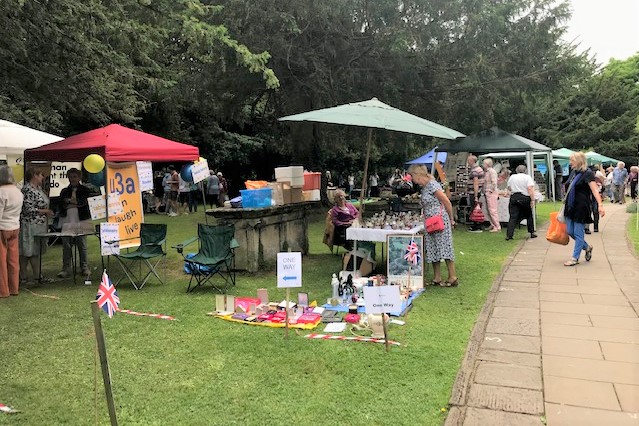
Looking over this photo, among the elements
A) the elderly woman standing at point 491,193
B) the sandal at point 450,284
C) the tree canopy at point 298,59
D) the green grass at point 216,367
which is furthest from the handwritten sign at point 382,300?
the elderly woman standing at point 491,193

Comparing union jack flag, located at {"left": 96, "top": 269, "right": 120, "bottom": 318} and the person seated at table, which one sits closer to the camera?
union jack flag, located at {"left": 96, "top": 269, "right": 120, "bottom": 318}

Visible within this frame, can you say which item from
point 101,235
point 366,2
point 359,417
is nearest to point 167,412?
point 359,417

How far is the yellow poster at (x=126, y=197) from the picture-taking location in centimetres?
867

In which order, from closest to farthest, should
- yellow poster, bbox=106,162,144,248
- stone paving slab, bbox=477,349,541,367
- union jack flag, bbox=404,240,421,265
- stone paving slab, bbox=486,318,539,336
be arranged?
1. stone paving slab, bbox=477,349,541,367
2. stone paving slab, bbox=486,318,539,336
3. union jack flag, bbox=404,240,421,265
4. yellow poster, bbox=106,162,144,248

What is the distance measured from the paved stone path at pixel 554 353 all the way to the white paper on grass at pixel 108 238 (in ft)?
15.9

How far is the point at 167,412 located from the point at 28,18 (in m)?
7.60

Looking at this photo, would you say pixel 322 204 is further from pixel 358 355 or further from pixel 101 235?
pixel 358 355

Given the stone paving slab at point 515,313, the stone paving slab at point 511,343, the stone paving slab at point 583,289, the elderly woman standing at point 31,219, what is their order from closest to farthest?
the stone paving slab at point 511,343 < the stone paving slab at point 515,313 < the stone paving slab at point 583,289 < the elderly woman standing at point 31,219

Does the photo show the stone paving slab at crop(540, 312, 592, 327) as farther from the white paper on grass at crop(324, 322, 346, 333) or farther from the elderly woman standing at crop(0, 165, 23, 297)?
the elderly woman standing at crop(0, 165, 23, 297)

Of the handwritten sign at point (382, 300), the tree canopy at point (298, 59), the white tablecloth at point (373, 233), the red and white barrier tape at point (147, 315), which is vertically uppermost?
the tree canopy at point (298, 59)

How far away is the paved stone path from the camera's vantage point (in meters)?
3.41

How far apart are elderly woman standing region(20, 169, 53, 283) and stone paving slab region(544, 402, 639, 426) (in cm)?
712

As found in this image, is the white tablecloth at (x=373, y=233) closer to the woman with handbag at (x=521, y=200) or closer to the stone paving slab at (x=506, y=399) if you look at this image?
the stone paving slab at (x=506, y=399)

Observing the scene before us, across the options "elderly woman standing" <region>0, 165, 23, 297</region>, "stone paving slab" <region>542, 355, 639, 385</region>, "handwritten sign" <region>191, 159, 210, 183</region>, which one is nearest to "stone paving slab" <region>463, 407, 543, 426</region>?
"stone paving slab" <region>542, 355, 639, 385</region>
